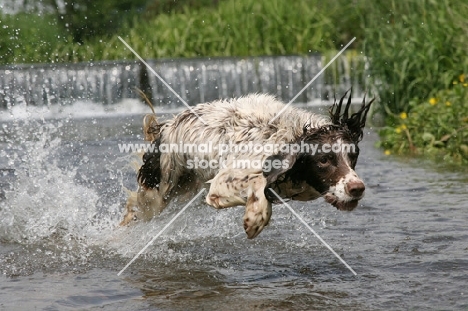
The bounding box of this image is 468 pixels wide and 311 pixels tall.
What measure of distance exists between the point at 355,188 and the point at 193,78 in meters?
10.8

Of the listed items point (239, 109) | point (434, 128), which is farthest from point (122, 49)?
point (239, 109)

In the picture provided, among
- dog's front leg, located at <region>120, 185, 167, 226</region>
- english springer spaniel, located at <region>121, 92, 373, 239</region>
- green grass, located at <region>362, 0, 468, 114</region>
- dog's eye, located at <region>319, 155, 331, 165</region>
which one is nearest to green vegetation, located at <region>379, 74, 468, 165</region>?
green grass, located at <region>362, 0, 468, 114</region>

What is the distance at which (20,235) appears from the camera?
6691 millimetres

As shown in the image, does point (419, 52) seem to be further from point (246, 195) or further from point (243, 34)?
point (246, 195)

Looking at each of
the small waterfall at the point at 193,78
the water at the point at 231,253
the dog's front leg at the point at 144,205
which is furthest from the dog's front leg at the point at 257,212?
the small waterfall at the point at 193,78

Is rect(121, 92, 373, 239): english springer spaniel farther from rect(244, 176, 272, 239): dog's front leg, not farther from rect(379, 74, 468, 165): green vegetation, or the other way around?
rect(379, 74, 468, 165): green vegetation

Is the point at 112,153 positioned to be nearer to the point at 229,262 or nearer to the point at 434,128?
the point at 434,128

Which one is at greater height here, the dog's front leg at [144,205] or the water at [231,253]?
the dog's front leg at [144,205]

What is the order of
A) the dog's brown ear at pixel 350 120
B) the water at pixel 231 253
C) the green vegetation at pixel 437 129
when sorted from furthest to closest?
the green vegetation at pixel 437 129
the dog's brown ear at pixel 350 120
the water at pixel 231 253

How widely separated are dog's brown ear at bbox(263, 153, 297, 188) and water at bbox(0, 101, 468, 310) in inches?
24.7

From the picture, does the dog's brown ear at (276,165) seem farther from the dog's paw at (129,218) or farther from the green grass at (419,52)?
the green grass at (419,52)

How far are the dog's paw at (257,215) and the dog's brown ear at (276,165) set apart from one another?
121mm

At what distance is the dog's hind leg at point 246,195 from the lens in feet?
16.8

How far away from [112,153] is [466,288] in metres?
6.84
